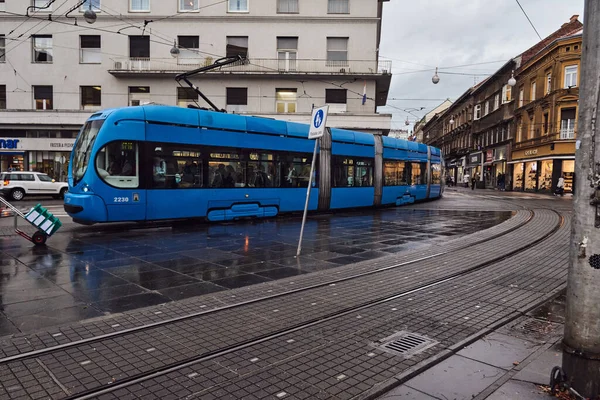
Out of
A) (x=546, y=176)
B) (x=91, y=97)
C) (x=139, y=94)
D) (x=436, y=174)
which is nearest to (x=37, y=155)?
(x=91, y=97)

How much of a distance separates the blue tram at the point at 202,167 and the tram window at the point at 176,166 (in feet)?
0.09

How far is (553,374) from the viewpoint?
323 centimetres

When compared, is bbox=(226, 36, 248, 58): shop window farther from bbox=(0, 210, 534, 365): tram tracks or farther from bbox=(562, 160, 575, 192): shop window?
bbox=(562, 160, 575, 192): shop window

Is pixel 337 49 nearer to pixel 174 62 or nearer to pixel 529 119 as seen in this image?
pixel 174 62

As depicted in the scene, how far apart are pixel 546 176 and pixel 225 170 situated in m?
35.4

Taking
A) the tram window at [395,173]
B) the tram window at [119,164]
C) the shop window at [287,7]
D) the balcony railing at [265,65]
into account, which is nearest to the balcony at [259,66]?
the balcony railing at [265,65]

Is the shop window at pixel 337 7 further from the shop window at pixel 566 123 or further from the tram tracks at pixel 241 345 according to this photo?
the tram tracks at pixel 241 345

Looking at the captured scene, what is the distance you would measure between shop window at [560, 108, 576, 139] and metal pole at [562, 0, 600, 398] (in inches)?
1549

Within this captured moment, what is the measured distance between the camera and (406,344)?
4332mm

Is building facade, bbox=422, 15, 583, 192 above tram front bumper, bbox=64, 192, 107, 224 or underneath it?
above

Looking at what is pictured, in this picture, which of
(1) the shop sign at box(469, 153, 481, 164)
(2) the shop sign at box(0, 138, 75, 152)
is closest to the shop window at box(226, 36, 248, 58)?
(2) the shop sign at box(0, 138, 75, 152)

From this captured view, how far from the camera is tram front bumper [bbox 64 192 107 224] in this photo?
1105 centimetres

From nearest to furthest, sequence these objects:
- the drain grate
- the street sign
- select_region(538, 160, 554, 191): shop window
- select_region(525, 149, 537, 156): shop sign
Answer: the drain grate, the street sign, select_region(538, 160, 554, 191): shop window, select_region(525, 149, 537, 156): shop sign

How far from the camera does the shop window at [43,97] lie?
1223 inches
